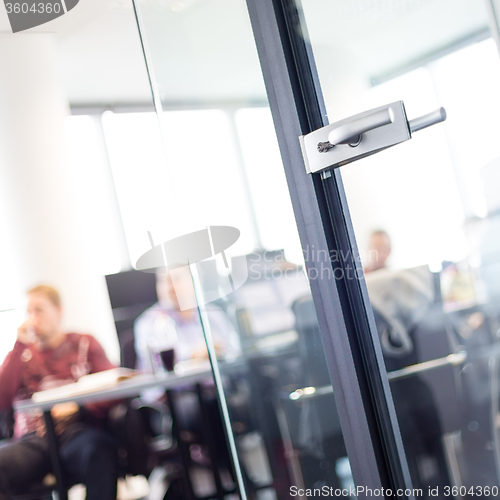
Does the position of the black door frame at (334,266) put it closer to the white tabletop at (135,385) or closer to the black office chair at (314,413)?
the black office chair at (314,413)

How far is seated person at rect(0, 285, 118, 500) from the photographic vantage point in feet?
7.65

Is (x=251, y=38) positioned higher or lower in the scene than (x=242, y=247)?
higher

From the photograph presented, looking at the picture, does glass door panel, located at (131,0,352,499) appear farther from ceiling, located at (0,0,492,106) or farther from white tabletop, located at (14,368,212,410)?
white tabletop, located at (14,368,212,410)

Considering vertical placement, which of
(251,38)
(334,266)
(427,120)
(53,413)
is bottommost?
(53,413)

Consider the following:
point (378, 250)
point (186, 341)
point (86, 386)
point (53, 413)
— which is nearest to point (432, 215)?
point (378, 250)

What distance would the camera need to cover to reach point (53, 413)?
2.33 metres

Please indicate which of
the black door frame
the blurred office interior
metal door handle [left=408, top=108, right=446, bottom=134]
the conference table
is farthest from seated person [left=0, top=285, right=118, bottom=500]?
metal door handle [left=408, top=108, right=446, bottom=134]

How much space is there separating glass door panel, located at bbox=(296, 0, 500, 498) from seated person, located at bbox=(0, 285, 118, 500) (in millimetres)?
1817

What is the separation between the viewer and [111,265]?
4938 mm

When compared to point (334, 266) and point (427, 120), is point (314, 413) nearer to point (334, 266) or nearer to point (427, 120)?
point (334, 266)

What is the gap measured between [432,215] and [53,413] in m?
1.96

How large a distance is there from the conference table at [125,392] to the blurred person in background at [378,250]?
1.34 meters

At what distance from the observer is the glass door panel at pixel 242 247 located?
98cm

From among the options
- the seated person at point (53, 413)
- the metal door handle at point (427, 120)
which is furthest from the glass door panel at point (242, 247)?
the seated person at point (53, 413)
